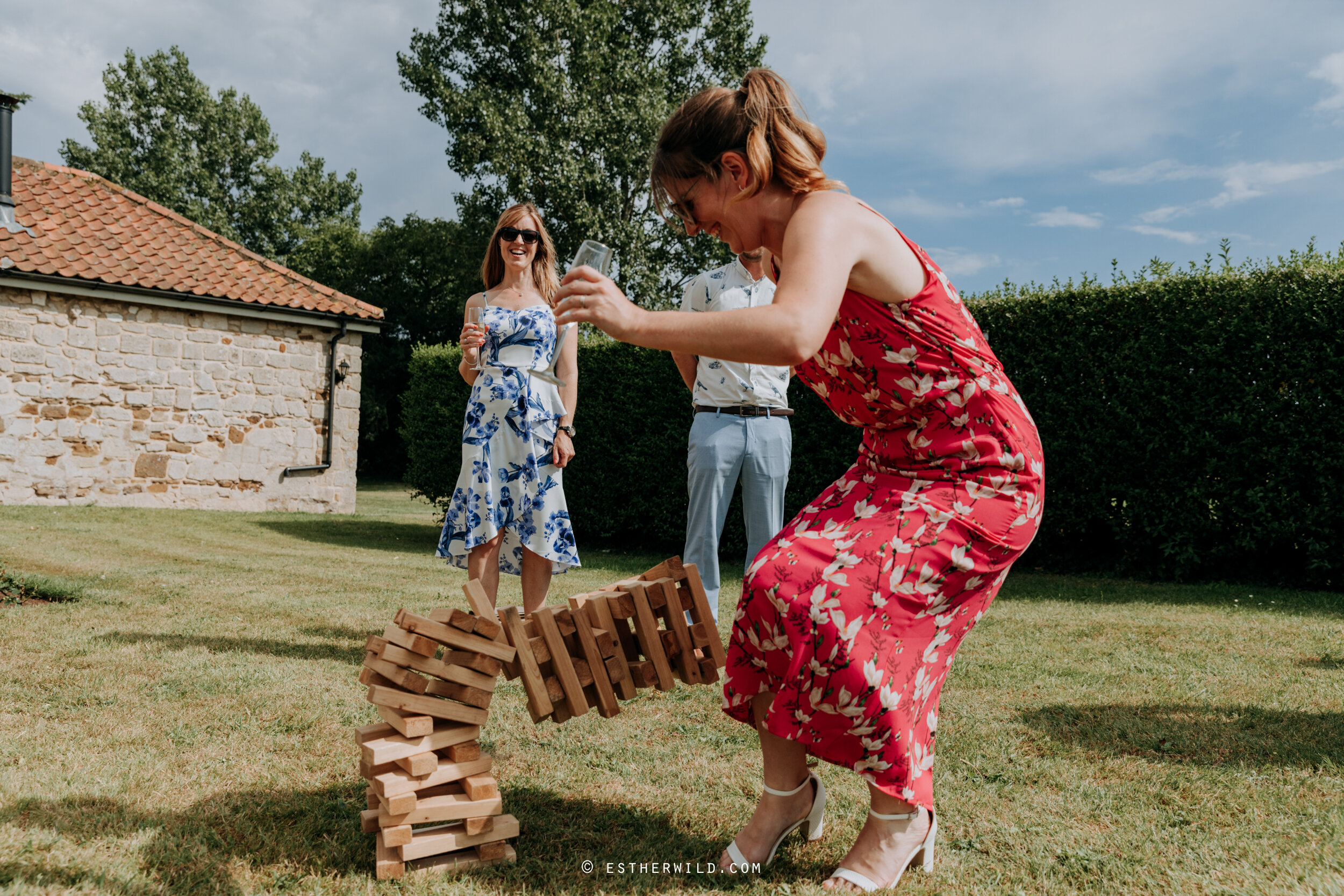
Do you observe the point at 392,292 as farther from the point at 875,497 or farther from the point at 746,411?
the point at 875,497

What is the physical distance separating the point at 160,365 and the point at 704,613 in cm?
1288

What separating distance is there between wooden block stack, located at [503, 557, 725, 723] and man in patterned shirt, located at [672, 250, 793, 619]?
138 centimetres

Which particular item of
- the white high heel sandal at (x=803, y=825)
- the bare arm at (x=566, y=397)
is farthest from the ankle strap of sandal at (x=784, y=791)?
the bare arm at (x=566, y=397)

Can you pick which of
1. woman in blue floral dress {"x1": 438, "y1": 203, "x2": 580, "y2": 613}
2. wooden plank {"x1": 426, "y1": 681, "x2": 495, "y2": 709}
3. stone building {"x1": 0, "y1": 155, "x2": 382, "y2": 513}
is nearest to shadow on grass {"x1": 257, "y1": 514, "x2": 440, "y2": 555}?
stone building {"x1": 0, "y1": 155, "x2": 382, "y2": 513}

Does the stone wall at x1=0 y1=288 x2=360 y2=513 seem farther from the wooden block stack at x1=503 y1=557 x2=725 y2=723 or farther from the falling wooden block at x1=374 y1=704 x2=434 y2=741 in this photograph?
the falling wooden block at x1=374 y1=704 x2=434 y2=741

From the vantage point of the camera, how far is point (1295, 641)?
5.20m

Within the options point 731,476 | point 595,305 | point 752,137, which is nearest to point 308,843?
point 595,305

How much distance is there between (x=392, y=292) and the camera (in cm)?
2912

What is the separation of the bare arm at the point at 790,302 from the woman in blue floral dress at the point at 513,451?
2.32 metres

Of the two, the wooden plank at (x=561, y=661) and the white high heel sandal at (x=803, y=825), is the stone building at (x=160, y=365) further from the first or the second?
the white high heel sandal at (x=803, y=825)

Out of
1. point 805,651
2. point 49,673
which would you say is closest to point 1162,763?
point 805,651

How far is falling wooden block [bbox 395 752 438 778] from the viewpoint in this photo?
6.84 feet

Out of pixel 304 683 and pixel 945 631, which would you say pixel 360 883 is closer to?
pixel 945 631

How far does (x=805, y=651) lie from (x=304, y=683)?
259cm
